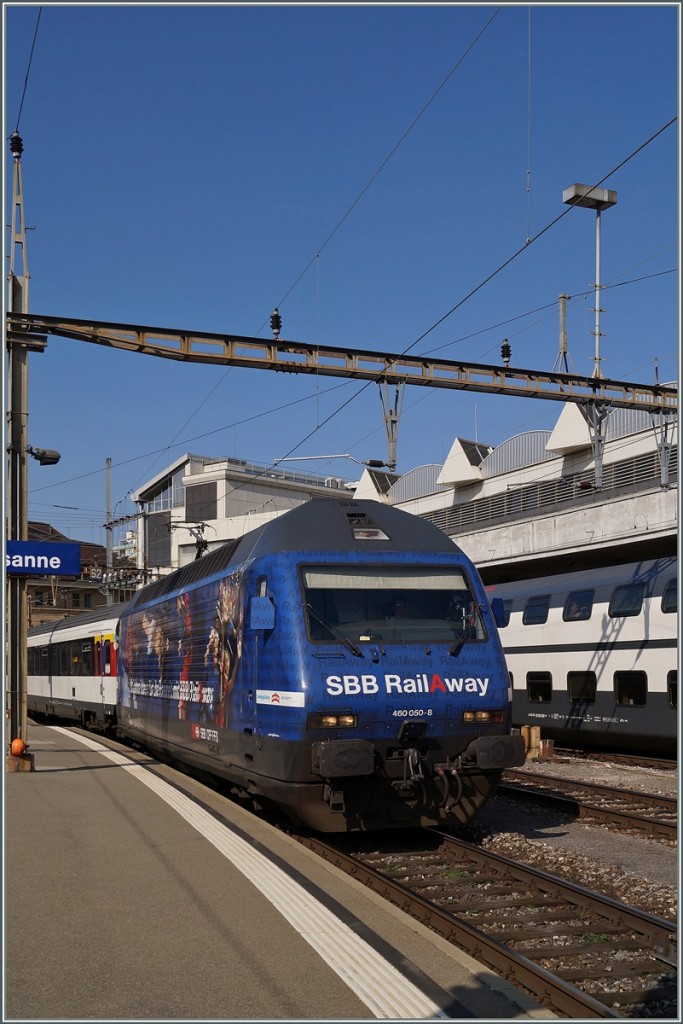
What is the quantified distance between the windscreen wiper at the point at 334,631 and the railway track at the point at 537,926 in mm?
1929

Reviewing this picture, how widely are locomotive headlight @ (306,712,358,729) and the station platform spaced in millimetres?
1221

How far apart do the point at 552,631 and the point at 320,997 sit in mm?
15752

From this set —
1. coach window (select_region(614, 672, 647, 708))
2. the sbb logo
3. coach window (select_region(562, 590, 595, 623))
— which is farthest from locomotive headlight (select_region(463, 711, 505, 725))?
coach window (select_region(562, 590, 595, 623))

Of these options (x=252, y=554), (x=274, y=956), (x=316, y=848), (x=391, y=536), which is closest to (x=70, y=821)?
(x=316, y=848)

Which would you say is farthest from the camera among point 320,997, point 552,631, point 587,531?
point 587,531

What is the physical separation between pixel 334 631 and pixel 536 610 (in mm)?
12300

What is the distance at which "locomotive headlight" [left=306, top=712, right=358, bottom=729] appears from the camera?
30.4 ft

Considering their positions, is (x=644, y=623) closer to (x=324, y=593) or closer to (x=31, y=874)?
(x=324, y=593)

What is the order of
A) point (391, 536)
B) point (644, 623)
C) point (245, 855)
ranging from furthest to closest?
point (644, 623) → point (391, 536) → point (245, 855)

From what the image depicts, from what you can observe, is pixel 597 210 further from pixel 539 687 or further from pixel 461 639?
pixel 461 639

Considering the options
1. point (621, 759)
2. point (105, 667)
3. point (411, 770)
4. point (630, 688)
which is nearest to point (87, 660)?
point (105, 667)

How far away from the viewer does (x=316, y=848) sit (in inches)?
406

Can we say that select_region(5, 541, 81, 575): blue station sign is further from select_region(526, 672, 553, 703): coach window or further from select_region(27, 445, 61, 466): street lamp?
select_region(526, 672, 553, 703): coach window

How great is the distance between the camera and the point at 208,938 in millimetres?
6574
